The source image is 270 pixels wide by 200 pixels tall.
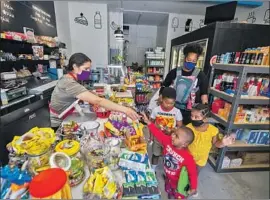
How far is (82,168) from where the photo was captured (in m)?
0.85

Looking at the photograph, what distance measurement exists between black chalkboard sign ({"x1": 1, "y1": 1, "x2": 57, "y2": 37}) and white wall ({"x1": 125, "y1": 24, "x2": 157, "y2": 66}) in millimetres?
4627

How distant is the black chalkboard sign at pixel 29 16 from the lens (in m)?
2.59

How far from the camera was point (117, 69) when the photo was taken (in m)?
3.85

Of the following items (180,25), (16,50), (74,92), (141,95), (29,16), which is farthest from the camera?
(180,25)

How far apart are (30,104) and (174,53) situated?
213 inches

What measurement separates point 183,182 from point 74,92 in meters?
1.22

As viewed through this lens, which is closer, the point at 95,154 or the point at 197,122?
the point at 95,154

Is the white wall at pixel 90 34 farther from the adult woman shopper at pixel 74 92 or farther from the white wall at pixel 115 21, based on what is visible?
the adult woman shopper at pixel 74 92

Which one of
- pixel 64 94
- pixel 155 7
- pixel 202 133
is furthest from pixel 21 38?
pixel 155 7

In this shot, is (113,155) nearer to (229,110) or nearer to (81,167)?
(81,167)

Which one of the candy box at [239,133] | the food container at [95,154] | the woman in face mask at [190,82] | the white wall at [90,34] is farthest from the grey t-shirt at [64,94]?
the white wall at [90,34]

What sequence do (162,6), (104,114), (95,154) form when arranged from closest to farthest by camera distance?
(95,154) → (104,114) → (162,6)

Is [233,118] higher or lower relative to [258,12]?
lower

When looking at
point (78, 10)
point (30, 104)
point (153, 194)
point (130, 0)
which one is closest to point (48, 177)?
point (153, 194)
